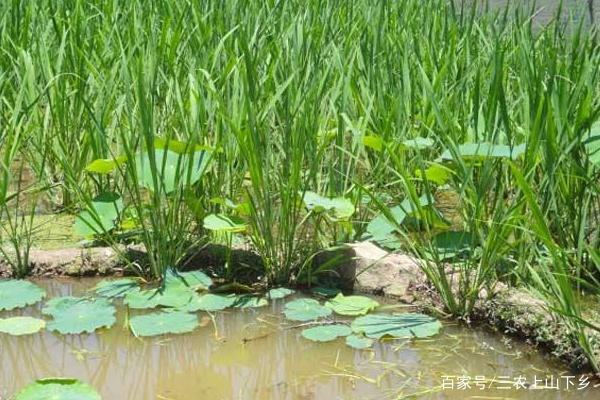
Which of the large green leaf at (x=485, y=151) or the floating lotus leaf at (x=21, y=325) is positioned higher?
the large green leaf at (x=485, y=151)

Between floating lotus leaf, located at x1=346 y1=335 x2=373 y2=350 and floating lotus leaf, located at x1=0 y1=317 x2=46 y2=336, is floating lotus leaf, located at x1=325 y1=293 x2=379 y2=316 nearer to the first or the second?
floating lotus leaf, located at x1=346 y1=335 x2=373 y2=350

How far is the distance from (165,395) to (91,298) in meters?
0.49

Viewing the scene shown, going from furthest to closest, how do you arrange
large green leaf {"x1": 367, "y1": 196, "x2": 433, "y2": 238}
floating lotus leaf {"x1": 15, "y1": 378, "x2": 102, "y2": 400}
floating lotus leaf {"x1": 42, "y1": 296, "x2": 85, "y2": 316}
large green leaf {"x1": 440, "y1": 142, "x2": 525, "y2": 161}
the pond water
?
large green leaf {"x1": 367, "y1": 196, "x2": 433, "y2": 238} < large green leaf {"x1": 440, "y1": 142, "x2": 525, "y2": 161} < floating lotus leaf {"x1": 42, "y1": 296, "x2": 85, "y2": 316} < the pond water < floating lotus leaf {"x1": 15, "y1": 378, "x2": 102, "y2": 400}

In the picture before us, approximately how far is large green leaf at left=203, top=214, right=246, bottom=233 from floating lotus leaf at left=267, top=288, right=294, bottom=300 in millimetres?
180

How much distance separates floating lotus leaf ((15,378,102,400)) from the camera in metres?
2.13

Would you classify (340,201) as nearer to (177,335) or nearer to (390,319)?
(390,319)

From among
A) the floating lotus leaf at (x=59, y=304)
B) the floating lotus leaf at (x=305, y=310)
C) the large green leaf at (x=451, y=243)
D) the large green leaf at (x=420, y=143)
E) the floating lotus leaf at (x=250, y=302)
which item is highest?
the large green leaf at (x=420, y=143)

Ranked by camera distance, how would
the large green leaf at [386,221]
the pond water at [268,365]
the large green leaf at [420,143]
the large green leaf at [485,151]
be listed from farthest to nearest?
the large green leaf at [420,143], the large green leaf at [386,221], the large green leaf at [485,151], the pond water at [268,365]

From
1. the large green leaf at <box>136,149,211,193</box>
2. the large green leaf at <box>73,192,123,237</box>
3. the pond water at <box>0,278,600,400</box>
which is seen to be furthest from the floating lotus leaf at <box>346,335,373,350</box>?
the large green leaf at <box>73,192,123,237</box>

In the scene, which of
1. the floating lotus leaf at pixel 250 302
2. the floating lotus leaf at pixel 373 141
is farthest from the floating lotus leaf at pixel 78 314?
the floating lotus leaf at pixel 373 141

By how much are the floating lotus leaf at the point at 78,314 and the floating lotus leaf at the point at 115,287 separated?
0.19 ft

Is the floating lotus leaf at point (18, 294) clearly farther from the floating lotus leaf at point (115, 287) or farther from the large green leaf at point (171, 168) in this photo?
the large green leaf at point (171, 168)

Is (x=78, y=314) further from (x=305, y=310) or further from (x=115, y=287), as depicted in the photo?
(x=305, y=310)

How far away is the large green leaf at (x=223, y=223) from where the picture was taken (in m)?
2.78
